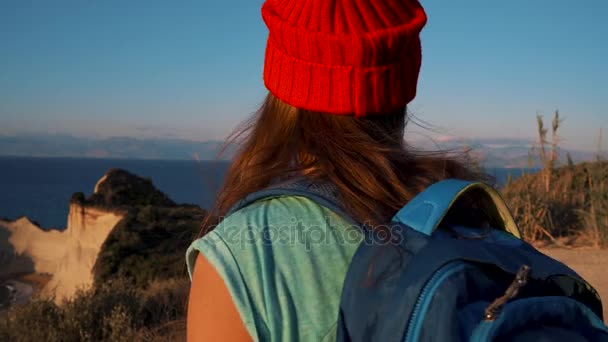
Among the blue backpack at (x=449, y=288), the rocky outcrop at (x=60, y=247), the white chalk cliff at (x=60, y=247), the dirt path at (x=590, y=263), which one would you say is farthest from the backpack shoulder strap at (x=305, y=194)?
the rocky outcrop at (x=60, y=247)

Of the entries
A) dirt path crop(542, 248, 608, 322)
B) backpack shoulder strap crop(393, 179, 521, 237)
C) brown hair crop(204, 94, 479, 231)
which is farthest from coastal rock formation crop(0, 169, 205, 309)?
backpack shoulder strap crop(393, 179, 521, 237)

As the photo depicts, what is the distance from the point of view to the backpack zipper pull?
34.7 inches

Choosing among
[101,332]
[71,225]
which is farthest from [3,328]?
[71,225]

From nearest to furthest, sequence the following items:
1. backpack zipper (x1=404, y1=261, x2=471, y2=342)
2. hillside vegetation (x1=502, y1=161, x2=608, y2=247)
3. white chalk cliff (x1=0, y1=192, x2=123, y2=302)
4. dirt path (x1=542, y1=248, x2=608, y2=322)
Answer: backpack zipper (x1=404, y1=261, x2=471, y2=342)
dirt path (x1=542, y1=248, x2=608, y2=322)
hillside vegetation (x1=502, y1=161, x2=608, y2=247)
white chalk cliff (x1=0, y1=192, x2=123, y2=302)

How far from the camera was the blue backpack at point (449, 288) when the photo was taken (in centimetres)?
89

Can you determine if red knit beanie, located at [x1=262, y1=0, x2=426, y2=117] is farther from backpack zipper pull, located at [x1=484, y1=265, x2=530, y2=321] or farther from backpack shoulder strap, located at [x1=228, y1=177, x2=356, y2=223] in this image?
backpack zipper pull, located at [x1=484, y1=265, x2=530, y2=321]

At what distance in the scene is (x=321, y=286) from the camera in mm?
1006

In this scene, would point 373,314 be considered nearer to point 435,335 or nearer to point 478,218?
point 435,335

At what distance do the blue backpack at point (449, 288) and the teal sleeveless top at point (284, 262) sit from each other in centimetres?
4

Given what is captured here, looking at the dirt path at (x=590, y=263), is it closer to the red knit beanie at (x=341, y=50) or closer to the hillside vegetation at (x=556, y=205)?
the hillside vegetation at (x=556, y=205)

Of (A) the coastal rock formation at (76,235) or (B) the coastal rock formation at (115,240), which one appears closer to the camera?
(B) the coastal rock formation at (115,240)

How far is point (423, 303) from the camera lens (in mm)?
888

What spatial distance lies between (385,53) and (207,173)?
56cm

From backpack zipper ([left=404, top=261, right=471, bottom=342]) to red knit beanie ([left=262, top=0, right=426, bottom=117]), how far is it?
461 millimetres
